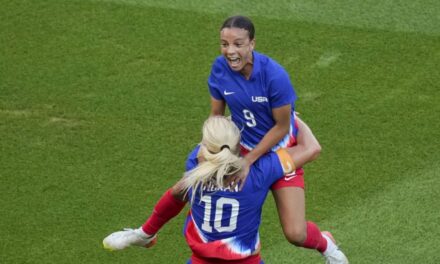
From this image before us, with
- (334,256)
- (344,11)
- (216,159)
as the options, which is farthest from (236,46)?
(344,11)

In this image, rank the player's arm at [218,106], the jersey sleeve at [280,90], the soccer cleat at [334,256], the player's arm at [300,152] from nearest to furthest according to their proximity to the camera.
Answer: the player's arm at [300,152] < the jersey sleeve at [280,90] < the player's arm at [218,106] < the soccer cleat at [334,256]

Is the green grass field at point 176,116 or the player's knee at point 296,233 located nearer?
the player's knee at point 296,233

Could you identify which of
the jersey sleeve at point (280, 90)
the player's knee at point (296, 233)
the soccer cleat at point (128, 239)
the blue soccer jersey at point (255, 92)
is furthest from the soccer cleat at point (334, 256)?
the soccer cleat at point (128, 239)

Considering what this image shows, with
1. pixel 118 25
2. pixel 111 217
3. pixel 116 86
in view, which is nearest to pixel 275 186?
pixel 111 217

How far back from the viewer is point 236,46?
666 cm

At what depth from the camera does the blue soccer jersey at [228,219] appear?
612cm

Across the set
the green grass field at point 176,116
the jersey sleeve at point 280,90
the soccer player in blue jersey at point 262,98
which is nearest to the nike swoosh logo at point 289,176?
the soccer player in blue jersey at point 262,98

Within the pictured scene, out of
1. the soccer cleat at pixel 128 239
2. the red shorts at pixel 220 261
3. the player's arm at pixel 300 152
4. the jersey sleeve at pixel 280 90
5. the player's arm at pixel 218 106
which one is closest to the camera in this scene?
the red shorts at pixel 220 261

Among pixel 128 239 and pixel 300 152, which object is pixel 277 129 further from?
pixel 128 239

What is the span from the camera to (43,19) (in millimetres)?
11547

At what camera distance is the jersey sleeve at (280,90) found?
6.77 meters

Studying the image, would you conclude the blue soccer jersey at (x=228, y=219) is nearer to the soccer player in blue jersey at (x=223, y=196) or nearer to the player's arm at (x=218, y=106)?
the soccer player in blue jersey at (x=223, y=196)

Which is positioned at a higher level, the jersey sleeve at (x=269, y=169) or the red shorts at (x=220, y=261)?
the jersey sleeve at (x=269, y=169)

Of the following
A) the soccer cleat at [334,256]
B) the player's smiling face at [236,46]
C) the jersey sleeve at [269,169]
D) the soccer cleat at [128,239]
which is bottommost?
the soccer cleat at [334,256]
